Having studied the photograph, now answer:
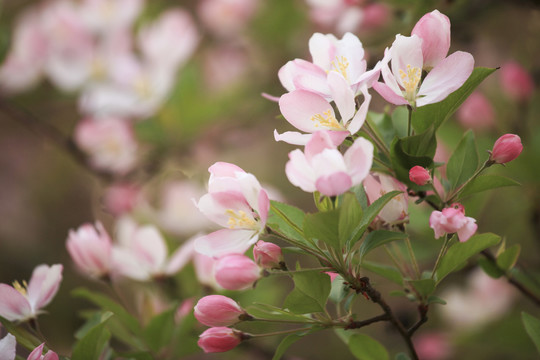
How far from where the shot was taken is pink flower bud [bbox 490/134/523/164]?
0.56 metres

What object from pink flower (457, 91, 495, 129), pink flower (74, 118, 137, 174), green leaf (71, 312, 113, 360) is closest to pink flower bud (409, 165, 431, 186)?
green leaf (71, 312, 113, 360)

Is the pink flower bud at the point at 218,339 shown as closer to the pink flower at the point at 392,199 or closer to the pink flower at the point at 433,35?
the pink flower at the point at 392,199

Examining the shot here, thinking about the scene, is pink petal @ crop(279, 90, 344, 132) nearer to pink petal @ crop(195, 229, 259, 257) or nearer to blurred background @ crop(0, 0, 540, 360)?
pink petal @ crop(195, 229, 259, 257)

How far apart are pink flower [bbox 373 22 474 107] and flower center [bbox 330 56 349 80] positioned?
0.06 m

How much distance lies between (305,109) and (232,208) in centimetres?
13

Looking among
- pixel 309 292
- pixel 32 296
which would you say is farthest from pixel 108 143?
pixel 309 292

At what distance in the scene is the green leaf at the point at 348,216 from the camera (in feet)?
1.65

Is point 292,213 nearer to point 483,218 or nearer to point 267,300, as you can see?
point 267,300

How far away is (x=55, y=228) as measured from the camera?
2328 mm

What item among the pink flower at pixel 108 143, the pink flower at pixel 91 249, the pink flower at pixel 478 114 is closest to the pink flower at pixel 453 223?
the pink flower at pixel 91 249

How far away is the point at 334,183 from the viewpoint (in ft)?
1.58

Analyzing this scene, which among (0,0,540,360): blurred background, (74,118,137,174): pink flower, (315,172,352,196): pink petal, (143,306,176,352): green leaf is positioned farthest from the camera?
(74,118,137,174): pink flower

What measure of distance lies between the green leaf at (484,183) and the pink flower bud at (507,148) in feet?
0.07

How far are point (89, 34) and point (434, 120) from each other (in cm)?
134
